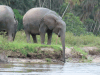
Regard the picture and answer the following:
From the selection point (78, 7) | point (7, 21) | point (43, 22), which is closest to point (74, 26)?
point (43, 22)

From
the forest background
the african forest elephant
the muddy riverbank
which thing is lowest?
the forest background

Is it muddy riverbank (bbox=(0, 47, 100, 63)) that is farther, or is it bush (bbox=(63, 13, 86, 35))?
bush (bbox=(63, 13, 86, 35))

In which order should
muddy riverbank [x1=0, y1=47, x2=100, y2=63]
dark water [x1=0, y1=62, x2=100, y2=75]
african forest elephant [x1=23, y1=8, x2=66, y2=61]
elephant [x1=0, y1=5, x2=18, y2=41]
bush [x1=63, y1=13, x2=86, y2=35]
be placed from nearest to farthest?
1. dark water [x1=0, y1=62, x2=100, y2=75]
2. muddy riverbank [x1=0, y1=47, x2=100, y2=63]
3. african forest elephant [x1=23, y1=8, x2=66, y2=61]
4. elephant [x1=0, y1=5, x2=18, y2=41]
5. bush [x1=63, y1=13, x2=86, y2=35]

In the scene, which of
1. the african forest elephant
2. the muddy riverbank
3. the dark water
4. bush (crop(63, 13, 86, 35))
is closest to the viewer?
the dark water

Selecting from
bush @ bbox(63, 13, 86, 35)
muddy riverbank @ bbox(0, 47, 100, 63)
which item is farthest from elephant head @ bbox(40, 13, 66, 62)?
bush @ bbox(63, 13, 86, 35)

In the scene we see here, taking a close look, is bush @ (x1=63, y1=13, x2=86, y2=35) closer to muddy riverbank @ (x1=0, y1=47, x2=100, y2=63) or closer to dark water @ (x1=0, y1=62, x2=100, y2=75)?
muddy riverbank @ (x1=0, y1=47, x2=100, y2=63)

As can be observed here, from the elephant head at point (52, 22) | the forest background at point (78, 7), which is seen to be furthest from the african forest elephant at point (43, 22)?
the forest background at point (78, 7)

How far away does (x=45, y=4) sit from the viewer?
114 ft

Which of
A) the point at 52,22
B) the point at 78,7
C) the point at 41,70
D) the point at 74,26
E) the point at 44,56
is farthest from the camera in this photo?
the point at 78,7

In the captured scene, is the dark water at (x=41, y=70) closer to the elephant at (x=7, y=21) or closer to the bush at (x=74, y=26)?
the elephant at (x=7, y=21)

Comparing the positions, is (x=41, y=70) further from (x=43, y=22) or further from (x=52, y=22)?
(x=43, y=22)

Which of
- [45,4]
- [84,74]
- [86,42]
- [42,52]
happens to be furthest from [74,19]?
[84,74]

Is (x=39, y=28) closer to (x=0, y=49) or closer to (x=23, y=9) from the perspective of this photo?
(x=0, y=49)

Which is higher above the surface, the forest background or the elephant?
the elephant
